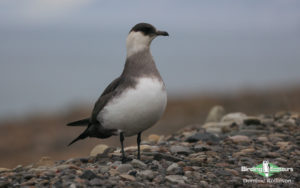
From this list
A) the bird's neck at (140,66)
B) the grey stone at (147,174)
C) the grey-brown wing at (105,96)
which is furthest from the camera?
the grey-brown wing at (105,96)

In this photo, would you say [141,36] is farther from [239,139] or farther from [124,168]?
[239,139]

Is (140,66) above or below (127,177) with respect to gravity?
above

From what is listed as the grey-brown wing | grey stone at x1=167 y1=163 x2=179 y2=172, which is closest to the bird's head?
the grey-brown wing

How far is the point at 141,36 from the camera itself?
6039 mm

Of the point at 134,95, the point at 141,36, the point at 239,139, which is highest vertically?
the point at 141,36

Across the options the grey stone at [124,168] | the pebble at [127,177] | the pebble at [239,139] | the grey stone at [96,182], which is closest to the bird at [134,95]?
the grey stone at [124,168]

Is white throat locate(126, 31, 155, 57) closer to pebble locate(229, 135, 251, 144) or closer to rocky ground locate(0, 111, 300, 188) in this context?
rocky ground locate(0, 111, 300, 188)

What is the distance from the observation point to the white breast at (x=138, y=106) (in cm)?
553

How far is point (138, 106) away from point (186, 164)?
3.82 feet

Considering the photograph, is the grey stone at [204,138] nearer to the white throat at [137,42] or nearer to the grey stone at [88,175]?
the white throat at [137,42]

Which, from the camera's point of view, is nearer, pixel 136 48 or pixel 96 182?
pixel 96 182

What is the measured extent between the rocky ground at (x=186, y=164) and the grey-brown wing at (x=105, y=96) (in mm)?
714

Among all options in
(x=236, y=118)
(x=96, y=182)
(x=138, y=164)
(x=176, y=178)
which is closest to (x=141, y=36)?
(x=138, y=164)

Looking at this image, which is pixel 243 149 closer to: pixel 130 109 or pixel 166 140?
pixel 166 140
